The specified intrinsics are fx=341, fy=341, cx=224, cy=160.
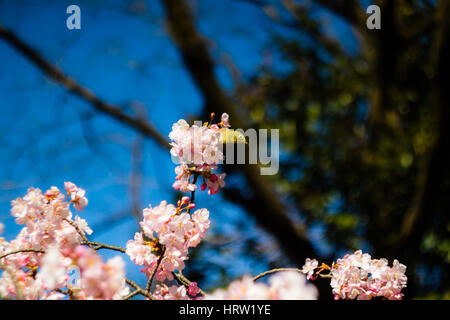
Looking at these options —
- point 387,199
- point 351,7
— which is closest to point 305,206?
point 387,199

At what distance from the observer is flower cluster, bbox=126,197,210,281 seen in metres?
0.44

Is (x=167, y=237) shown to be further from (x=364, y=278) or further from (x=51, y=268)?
(x=364, y=278)

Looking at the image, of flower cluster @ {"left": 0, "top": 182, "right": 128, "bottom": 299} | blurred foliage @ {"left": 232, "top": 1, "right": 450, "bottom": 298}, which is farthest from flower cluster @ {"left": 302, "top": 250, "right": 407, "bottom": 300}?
blurred foliage @ {"left": 232, "top": 1, "right": 450, "bottom": 298}

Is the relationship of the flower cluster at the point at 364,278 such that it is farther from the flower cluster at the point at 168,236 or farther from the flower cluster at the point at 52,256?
the flower cluster at the point at 52,256

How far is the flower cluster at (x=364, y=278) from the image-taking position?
0.48m

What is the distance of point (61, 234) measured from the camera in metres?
0.44

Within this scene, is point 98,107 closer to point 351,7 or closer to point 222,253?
point 222,253

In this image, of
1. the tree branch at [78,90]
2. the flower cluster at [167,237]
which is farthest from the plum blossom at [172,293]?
the tree branch at [78,90]

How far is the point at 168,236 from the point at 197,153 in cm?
12

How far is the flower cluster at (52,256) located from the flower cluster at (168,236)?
8 cm

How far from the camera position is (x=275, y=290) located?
0.31 metres

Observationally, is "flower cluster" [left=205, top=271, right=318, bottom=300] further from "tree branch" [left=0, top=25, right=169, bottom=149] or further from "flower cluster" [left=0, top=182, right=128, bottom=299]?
"tree branch" [left=0, top=25, right=169, bottom=149]

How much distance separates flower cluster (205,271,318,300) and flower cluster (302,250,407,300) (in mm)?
183

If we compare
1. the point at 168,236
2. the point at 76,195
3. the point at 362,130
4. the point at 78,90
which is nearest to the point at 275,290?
the point at 168,236
